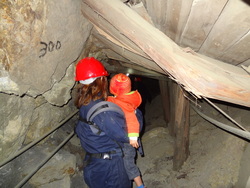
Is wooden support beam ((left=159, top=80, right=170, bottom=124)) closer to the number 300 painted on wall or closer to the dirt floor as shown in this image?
the dirt floor

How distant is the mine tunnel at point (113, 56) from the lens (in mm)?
1357

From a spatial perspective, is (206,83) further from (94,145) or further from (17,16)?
(17,16)

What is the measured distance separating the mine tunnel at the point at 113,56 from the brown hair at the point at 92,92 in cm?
45

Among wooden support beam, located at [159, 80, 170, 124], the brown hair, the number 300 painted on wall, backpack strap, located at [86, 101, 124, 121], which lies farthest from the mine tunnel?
wooden support beam, located at [159, 80, 170, 124]

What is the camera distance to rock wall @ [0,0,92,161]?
1.48 meters

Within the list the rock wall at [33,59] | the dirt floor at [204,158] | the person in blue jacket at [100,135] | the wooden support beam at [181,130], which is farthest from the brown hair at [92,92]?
the dirt floor at [204,158]

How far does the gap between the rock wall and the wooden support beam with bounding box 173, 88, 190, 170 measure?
196 cm

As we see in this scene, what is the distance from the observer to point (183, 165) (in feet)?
12.3

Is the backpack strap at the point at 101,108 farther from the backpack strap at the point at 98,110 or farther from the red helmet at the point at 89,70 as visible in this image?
the red helmet at the point at 89,70

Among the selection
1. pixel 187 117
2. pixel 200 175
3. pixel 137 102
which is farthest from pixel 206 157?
pixel 137 102

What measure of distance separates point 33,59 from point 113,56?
187 cm

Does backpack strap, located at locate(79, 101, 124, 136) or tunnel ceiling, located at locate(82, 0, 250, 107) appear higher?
tunnel ceiling, located at locate(82, 0, 250, 107)

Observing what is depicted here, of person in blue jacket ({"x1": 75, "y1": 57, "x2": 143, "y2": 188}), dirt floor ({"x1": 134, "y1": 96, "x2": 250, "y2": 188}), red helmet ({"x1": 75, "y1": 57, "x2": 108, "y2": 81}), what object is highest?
red helmet ({"x1": 75, "y1": 57, "x2": 108, "y2": 81})

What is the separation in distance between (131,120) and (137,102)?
0.22 metres
